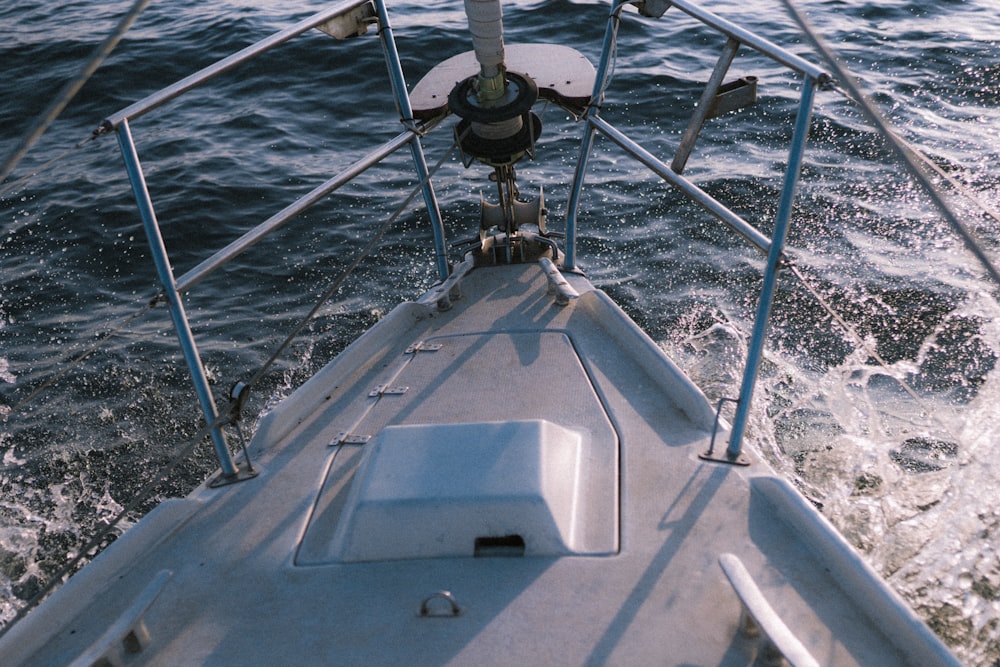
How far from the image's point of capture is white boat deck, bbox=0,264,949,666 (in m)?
1.78

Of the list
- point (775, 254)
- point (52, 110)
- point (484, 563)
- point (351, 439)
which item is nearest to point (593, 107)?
point (775, 254)

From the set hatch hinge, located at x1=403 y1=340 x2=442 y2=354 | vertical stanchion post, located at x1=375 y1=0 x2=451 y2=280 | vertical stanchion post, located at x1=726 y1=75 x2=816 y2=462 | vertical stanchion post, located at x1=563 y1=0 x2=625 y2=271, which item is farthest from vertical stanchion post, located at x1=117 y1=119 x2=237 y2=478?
vertical stanchion post, located at x1=563 y1=0 x2=625 y2=271

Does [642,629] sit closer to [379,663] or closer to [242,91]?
[379,663]

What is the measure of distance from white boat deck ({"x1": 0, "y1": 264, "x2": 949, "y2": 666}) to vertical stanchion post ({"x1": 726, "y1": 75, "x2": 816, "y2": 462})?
156 millimetres

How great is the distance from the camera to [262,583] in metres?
2.01

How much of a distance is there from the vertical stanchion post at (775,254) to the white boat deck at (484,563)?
0.51ft

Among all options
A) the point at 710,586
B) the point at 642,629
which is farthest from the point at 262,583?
the point at 710,586

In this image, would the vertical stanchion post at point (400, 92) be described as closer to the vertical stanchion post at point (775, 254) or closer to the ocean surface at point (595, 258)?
the ocean surface at point (595, 258)

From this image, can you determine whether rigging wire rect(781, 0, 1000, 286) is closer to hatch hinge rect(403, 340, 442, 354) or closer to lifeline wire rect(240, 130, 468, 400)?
lifeline wire rect(240, 130, 468, 400)

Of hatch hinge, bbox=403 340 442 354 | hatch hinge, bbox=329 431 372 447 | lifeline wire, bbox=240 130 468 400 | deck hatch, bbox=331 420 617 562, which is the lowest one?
hatch hinge, bbox=403 340 442 354

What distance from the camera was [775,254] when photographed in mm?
1961

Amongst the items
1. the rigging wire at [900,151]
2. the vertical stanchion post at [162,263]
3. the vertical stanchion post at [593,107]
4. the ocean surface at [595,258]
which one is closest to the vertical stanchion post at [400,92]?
the vertical stanchion post at [593,107]

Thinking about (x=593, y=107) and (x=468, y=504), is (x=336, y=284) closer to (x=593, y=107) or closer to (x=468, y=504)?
(x=468, y=504)

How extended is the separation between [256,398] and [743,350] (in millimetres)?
2928
